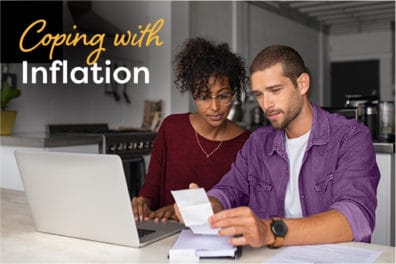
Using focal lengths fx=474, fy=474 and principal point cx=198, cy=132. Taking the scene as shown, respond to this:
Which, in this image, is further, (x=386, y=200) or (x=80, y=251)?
(x=386, y=200)

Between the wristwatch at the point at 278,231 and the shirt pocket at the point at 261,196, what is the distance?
409 mm

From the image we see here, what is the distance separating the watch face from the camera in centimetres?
111

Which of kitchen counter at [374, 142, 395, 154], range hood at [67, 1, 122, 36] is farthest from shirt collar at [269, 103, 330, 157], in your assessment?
range hood at [67, 1, 122, 36]

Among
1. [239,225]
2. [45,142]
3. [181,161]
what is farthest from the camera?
[45,142]

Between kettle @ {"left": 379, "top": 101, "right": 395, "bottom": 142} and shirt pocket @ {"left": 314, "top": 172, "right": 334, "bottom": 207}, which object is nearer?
shirt pocket @ {"left": 314, "top": 172, "right": 334, "bottom": 207}

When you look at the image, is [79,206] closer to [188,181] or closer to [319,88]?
[188,181]

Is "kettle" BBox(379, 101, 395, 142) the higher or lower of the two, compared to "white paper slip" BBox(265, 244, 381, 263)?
higher

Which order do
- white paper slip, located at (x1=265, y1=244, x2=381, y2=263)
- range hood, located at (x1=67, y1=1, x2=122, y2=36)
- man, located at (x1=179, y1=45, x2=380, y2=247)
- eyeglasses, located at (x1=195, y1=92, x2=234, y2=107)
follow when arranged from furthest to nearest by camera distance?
range hood, located at (x1=67, y1=1, x2=122, y2=36) < eyeglasses, located at (x1=195, y1=92, x2=234, y2=107) < man, located at (x1=179, y1=45, x2=380, y2=247) < white paper slip, located at (x1=265, y1=244, x2=381, y2=263)

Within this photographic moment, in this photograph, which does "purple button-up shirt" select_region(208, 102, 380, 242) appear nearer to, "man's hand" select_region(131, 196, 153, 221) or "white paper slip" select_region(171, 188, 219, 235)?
"man's hand" select_region(131, 196, 153, 221)

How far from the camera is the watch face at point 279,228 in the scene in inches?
43.7

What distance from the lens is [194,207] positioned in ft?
3.45

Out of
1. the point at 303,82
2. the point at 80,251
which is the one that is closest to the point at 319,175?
the point at 303,82

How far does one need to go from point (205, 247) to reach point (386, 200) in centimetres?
189

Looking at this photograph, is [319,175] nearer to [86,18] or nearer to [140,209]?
[140,209]
